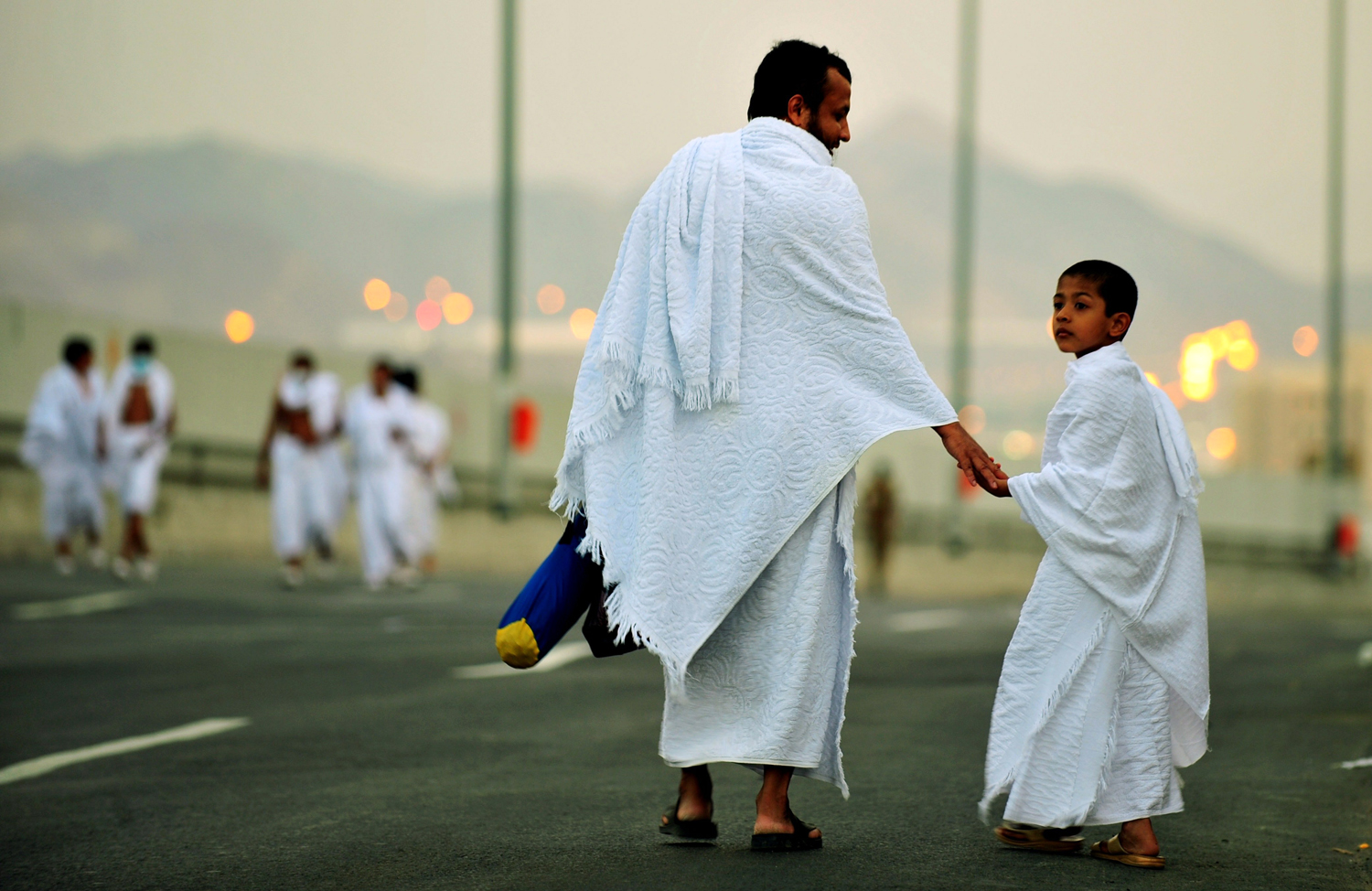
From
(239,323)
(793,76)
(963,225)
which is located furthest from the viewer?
(239,323)

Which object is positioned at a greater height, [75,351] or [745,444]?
[75,351]

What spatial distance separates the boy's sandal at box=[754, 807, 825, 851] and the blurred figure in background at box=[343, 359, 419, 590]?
38.6ft

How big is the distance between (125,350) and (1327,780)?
662 inches

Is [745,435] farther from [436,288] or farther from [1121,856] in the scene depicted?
[436,288]

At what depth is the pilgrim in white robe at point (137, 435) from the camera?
15285mm

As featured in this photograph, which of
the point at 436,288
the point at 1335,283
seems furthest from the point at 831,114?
the point at 436,288

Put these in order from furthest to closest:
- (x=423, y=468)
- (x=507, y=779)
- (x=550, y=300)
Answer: (x=550, y=300)
(x=423, y=468)
(x=507, y=779)

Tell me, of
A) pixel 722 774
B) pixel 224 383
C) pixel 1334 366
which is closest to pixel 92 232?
pixel 224 383

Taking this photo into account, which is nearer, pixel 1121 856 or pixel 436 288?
pixel 1121 856

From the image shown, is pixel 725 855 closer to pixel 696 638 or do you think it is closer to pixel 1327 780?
pixel 696 638

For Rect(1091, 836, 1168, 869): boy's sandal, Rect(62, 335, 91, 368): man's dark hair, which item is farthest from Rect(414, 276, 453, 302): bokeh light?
Rect(1091, 836, 1168, 869): boy's sandal

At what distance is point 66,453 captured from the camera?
52.2 feet

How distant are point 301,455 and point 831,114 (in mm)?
12643

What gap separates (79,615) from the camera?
1195cm
